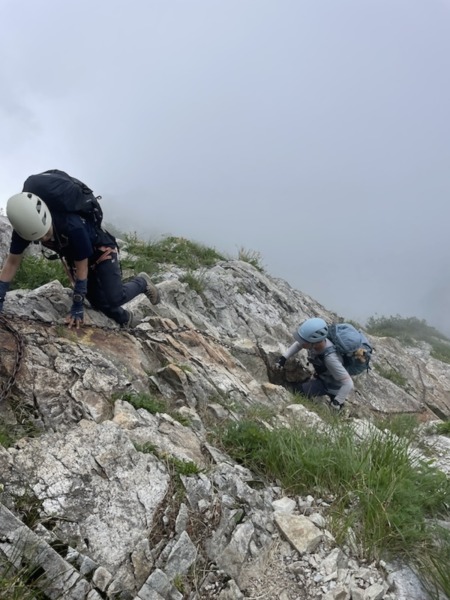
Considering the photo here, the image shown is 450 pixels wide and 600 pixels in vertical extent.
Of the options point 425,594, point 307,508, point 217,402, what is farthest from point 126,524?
point 217,402

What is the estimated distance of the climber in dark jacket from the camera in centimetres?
595

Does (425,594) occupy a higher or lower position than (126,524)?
higher

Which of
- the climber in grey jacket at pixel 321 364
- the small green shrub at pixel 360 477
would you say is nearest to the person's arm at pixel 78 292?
the small green shrub at pixel 360 477

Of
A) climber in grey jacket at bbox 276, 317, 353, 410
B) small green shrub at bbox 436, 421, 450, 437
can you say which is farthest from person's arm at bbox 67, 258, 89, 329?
small green shrub at bbox 436, 421, 450, 437

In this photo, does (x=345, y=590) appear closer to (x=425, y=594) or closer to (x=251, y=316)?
(x=425, y=594)

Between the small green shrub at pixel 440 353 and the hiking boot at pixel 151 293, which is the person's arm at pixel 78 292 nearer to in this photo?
the hiking boot at pixel 151 293

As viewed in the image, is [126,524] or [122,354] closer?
[126,524]

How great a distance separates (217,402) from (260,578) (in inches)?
117

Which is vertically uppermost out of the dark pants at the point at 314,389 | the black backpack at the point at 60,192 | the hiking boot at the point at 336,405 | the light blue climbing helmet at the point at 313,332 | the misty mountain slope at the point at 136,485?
the black backpack at the point at 60,192

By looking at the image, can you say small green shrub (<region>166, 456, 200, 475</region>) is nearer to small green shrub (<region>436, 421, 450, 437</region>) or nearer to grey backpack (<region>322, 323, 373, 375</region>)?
grey backpack (<region>322, 323, 373, 375</region>)

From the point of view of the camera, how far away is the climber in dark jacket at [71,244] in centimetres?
595

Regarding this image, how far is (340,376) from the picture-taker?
9.61 m

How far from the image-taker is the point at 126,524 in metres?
3.68

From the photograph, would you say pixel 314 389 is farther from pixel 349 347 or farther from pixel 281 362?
pixel 349 347
